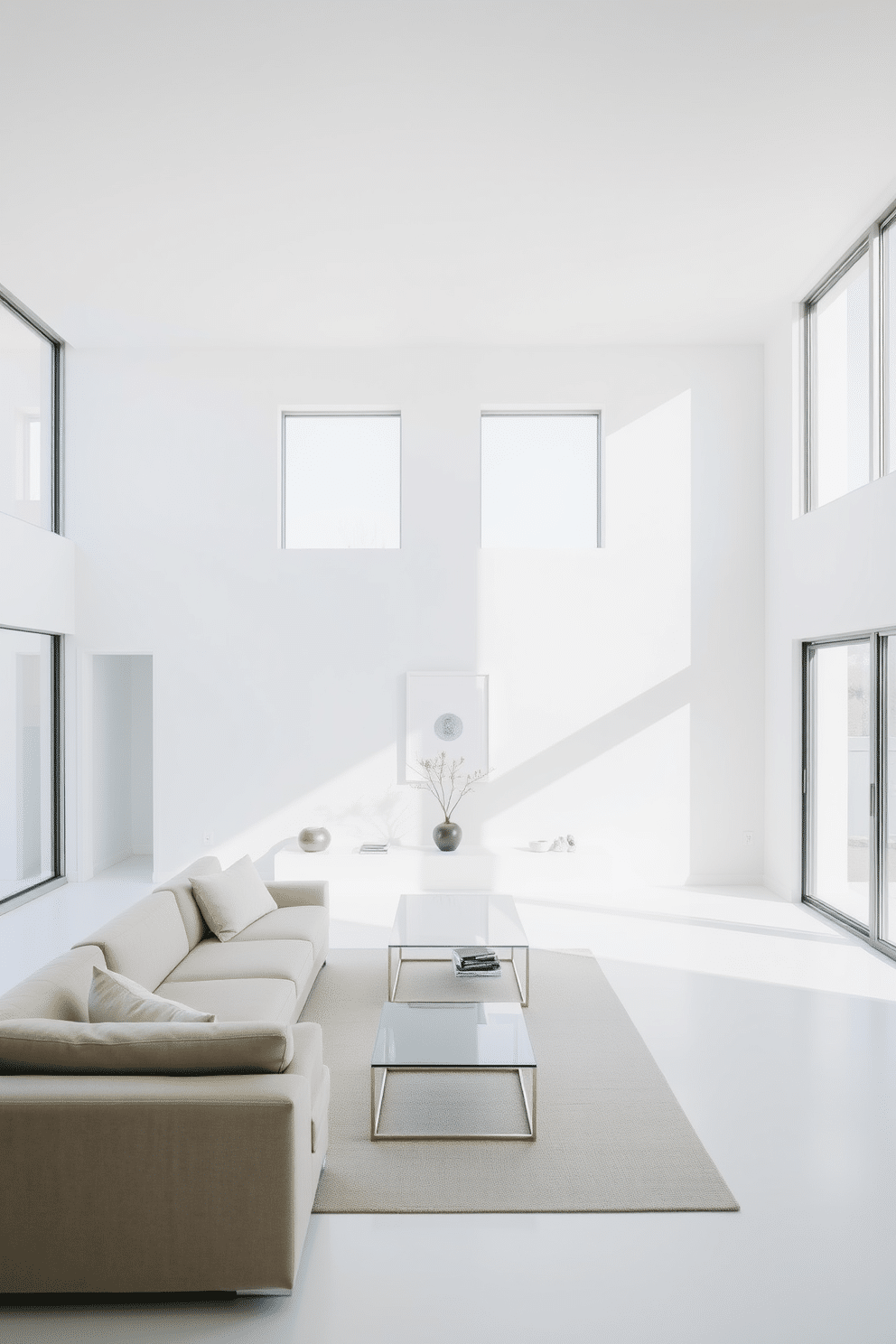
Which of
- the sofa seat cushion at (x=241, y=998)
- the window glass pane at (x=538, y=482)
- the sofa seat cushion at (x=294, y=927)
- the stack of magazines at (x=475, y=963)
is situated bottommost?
the stack of magazines at (x=475, y=963)

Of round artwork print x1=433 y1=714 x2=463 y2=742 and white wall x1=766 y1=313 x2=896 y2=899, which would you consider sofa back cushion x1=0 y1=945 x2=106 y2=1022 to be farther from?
white wall x1=766 y1=313 x2=896 y2=899

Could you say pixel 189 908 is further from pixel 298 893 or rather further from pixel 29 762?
pixel 29 762

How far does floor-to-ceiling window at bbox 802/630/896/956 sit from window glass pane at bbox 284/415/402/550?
354 cm

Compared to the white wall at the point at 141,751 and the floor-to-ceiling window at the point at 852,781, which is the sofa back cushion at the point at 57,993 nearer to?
the floor-to-ceiling window at the point at 852,781

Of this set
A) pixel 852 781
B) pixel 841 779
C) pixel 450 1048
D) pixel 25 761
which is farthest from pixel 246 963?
pixel 841 779

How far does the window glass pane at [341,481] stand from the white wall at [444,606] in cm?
20

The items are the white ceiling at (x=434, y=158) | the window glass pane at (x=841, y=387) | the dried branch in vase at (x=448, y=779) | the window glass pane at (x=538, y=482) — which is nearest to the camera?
the white ceiling at (x=434, y=158)

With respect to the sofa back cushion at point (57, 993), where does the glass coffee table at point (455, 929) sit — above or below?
below

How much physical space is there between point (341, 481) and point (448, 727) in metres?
2.24

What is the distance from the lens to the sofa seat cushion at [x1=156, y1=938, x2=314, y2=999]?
3.95 metres

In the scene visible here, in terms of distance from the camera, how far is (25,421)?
706cm

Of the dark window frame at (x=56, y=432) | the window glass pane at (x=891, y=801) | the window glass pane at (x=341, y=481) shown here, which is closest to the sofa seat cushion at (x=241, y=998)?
the window glass pane at (x=891, y=801)

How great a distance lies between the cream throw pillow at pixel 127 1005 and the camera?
9.04ft

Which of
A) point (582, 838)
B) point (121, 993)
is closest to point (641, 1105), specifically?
point (121, 993)
